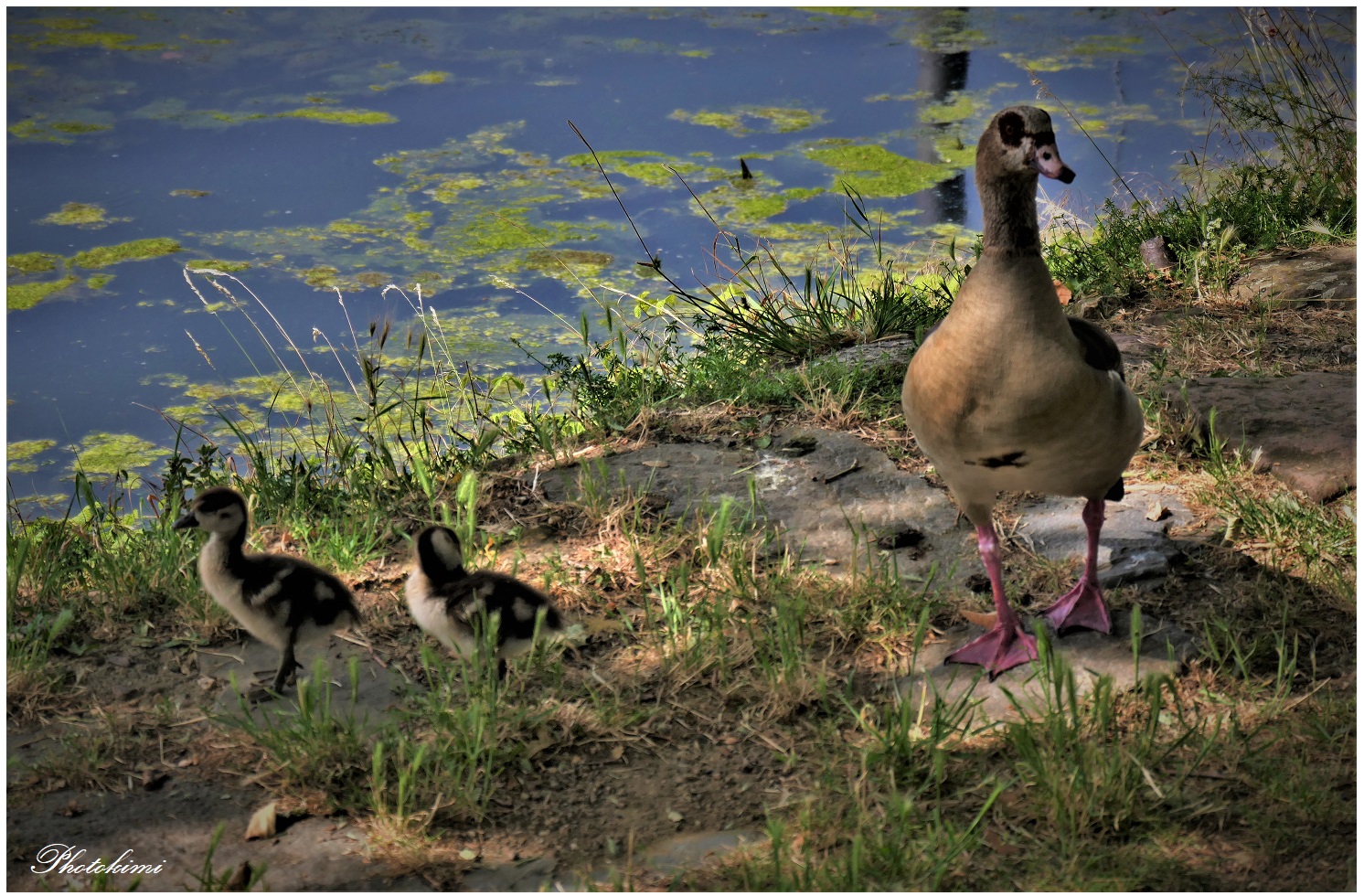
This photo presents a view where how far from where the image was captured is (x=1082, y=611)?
11.9 feet

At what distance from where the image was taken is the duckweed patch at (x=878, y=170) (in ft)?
28.9

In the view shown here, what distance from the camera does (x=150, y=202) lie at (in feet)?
28.5

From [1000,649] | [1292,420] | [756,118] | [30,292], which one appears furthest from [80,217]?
[1292,420]

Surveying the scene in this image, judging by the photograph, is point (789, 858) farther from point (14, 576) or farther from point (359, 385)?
point (359, 385)

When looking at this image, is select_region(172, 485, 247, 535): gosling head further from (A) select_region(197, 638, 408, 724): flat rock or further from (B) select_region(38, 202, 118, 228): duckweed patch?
(B) select_region(38, 202, 118, 228): duckweed patch

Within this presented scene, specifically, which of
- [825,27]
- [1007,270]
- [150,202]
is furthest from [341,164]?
[1007,270]

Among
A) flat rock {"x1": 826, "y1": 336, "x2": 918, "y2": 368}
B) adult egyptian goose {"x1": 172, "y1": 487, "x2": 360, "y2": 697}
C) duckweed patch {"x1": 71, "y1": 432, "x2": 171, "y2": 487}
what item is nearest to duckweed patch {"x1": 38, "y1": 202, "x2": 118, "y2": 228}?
duckweed patch {"x1": 71, "y1": 432, "x2": 171, "y2": 487}

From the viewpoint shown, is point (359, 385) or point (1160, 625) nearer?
point (1160, 625)

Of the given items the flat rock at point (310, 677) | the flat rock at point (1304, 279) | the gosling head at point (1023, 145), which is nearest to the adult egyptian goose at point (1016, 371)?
the gosling head at point (1023, 145)

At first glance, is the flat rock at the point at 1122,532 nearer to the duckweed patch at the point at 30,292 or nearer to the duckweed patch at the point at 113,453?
the duckweed patch at the point at 113,453

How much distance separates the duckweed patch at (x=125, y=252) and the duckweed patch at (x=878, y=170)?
4.76m

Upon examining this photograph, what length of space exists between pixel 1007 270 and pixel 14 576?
323 centimetres

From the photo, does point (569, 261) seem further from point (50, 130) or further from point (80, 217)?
point (50, 130)

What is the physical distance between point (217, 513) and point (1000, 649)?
7.57ft
